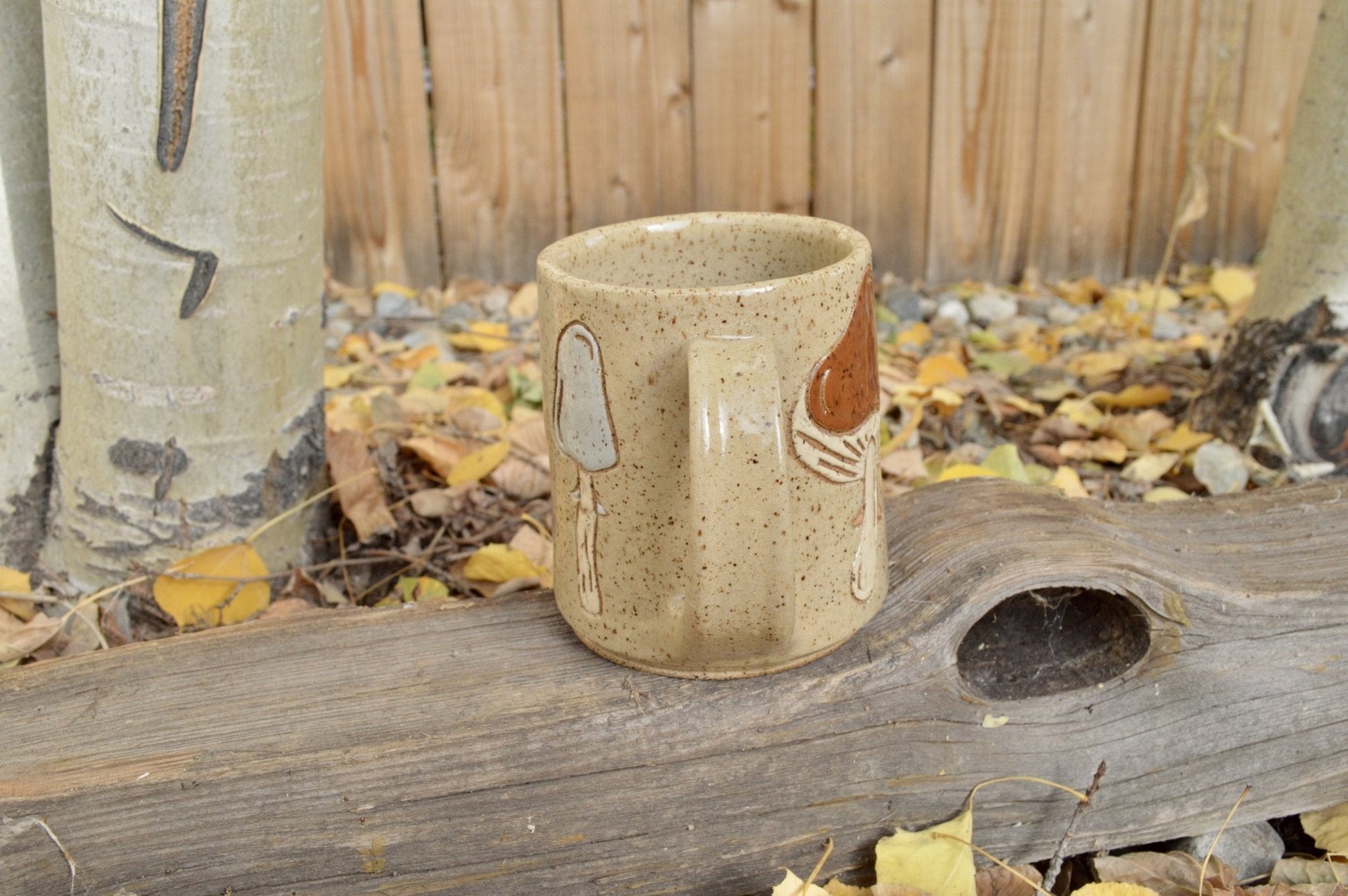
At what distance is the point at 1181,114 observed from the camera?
2.45m

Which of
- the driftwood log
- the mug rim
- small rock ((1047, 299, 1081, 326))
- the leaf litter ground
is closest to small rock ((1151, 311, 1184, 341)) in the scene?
→ the leaf litter ground

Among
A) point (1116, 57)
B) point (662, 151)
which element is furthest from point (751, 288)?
point (1116, 57)

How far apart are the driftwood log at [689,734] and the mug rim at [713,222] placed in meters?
0.32

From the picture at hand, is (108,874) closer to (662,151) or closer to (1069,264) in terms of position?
(662,151)

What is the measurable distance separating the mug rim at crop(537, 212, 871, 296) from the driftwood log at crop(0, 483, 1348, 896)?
320 mm

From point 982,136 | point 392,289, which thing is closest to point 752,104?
point 982,136

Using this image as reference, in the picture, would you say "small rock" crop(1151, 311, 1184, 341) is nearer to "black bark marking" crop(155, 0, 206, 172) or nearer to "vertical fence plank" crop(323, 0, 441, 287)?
"vertical fence plank" crop(323, 0, 441, 287)

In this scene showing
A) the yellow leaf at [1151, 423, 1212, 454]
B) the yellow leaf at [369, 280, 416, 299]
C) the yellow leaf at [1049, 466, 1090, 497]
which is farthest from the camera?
the yellow leaf at [369, 280, 416, 299]

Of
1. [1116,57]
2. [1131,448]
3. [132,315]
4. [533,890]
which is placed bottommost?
[533,890]

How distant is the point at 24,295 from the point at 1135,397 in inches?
60.0

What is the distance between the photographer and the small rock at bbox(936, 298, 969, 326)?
7.79ft

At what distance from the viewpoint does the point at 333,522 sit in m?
1.53

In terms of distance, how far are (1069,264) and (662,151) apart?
892 millimetres

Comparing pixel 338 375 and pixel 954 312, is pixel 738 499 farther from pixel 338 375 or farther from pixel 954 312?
pixel 954 312
